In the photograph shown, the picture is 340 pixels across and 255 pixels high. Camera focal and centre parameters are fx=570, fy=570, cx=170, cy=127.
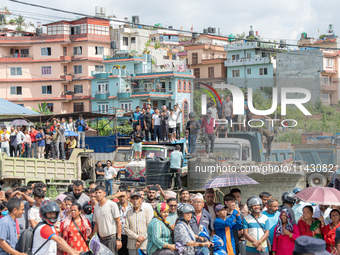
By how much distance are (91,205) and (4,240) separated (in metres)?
2.48

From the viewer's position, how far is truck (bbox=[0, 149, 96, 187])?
65.9 feet

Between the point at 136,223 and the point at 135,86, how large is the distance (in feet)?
182

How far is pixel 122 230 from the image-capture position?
32.8ft

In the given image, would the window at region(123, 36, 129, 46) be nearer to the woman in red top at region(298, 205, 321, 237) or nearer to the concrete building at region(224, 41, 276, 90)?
the concrete building at region(224, 41, 276, 90)

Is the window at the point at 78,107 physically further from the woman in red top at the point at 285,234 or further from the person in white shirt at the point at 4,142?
the woman in red top at the point at 285,234

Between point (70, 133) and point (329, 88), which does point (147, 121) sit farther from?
point (329, 88)

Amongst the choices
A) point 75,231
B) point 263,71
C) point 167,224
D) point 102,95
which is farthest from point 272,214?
point 102,95

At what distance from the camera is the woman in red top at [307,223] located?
868 cm

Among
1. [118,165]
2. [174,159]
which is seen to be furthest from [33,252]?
[118,165]

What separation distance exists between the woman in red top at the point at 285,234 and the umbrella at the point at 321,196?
0.40m

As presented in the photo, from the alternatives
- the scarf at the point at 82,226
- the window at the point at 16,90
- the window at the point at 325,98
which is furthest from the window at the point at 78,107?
the scarf at the point at 82,226

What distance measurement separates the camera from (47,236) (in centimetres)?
713

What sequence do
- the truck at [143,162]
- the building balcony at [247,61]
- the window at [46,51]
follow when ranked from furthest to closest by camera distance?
the window at [46,51] → the building balcony at [247,61] → the truck at [143,162]

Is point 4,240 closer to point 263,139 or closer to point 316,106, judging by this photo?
point 263,139
